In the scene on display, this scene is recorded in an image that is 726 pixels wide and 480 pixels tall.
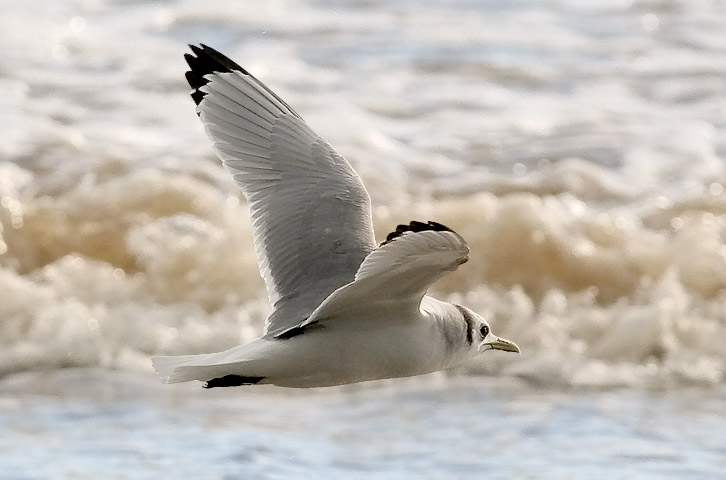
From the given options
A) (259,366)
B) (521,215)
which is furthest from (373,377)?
(521,215)

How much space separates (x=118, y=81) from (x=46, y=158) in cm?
150

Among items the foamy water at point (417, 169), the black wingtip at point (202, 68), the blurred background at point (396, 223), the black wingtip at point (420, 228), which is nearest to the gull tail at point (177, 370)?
the black wingtip at point (420, 228)

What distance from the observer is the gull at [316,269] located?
3.28 metres

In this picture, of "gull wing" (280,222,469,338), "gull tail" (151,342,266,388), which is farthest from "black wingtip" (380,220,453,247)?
"gull tail" (151,342,266,388)

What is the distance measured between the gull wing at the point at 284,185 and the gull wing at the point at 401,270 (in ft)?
1.24

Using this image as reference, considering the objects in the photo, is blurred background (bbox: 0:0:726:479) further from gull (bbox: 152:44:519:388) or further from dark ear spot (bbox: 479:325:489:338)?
gull (bbox: 152:44:519:388)

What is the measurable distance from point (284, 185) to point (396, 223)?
139 inches

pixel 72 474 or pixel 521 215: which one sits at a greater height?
pixel 521 215

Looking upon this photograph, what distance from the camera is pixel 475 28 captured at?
37.7 ft

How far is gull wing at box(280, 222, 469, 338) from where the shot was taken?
115 inches

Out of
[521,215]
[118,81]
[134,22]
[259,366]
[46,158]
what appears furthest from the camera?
[134,22]

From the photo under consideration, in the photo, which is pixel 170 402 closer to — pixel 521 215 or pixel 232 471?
pixel 232 471

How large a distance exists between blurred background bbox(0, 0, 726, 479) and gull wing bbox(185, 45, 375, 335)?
3.60 ft

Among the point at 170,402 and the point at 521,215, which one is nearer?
the point at 170,402
